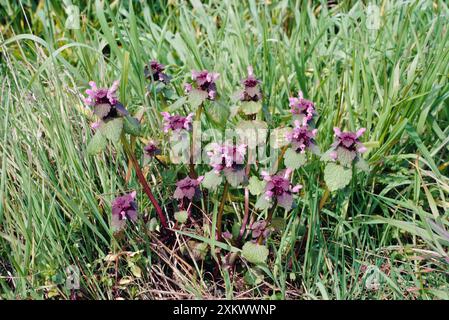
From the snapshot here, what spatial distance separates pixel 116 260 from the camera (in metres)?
2.28

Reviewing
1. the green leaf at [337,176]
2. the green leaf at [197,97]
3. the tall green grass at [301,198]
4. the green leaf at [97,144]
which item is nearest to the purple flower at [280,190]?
the green leaf at [337,176]

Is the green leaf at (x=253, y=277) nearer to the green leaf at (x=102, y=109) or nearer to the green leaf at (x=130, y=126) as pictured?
the green leaf at (x=130, y=126)

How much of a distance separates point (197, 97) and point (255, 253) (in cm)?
59

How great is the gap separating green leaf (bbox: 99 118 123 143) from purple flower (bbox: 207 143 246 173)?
325mm

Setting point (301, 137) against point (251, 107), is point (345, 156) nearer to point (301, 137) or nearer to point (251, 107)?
point (301, 137)

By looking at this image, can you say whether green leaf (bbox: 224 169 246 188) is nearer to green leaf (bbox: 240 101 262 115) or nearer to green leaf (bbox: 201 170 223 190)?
green leaf (bbox: 201 170 223 190)

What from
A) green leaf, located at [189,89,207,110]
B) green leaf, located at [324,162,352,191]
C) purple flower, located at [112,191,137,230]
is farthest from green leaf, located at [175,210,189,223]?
green leaf, located at [324,162,352,191]

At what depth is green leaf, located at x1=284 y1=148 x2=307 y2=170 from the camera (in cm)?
206

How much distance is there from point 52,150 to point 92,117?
0.83ft

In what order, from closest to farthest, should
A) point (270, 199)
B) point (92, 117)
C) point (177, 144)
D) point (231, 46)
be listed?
point (270, 199) < point (177, 144) < point (92, 117) < point (231, 46)

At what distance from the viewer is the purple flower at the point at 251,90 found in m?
2.19

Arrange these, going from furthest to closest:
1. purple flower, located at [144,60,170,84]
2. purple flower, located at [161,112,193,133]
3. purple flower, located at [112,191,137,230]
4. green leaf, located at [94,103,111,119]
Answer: purple flower, located at [144,60,170,84]
purple flower, located at [161,112,193,133]
purple flower, located at [112,191,137,230]
green leaf, located at [94,103,111,119]

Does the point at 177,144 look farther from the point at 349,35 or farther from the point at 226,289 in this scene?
the point at 349,35
